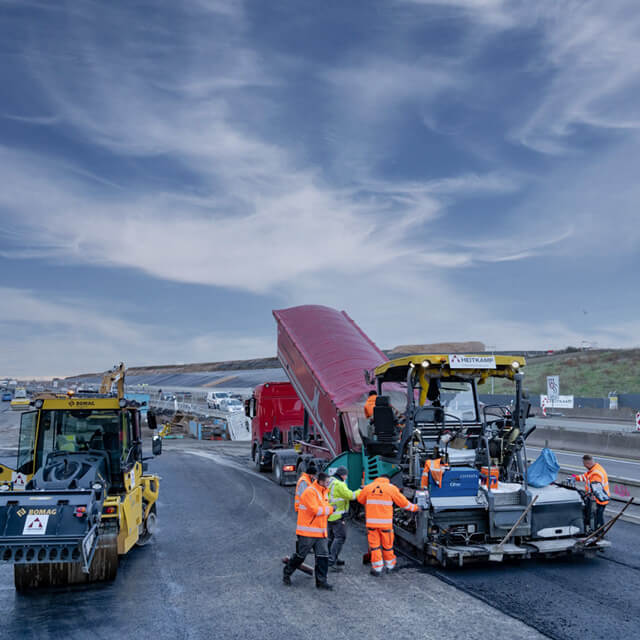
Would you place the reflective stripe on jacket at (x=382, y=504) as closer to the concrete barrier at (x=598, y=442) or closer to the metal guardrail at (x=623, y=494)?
the metal guardrail at (x=623, y=494)

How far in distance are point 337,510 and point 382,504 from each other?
680mm

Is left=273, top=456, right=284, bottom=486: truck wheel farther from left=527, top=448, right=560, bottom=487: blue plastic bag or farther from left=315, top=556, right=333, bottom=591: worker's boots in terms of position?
left=315, top=556, right=333, bottom=591: worker's boots

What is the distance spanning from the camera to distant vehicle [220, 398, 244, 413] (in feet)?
120

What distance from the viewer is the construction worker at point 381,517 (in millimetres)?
7914

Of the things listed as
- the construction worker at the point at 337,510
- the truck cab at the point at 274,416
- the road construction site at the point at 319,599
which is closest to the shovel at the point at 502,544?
the road construction site at the point at 319,599

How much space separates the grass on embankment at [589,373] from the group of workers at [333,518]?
36980mm

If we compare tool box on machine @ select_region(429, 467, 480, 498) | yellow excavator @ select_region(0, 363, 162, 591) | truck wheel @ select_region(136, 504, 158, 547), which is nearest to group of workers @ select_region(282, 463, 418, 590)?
tool box on machine @ select_region(429, 467, 480, 498)

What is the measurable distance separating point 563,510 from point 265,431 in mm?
12394

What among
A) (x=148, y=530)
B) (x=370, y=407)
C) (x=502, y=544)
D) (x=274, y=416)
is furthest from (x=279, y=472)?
(x=502, y=544)

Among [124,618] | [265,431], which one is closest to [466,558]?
[124,618]

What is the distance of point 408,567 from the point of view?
27.2ft

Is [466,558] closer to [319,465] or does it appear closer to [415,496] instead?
[415,496]

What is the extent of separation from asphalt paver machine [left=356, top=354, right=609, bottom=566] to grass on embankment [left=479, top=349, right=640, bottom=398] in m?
35.4

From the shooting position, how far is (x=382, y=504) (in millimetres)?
7961
